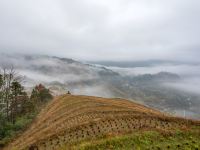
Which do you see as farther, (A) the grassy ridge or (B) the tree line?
(B) the tree line

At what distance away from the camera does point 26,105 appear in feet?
387

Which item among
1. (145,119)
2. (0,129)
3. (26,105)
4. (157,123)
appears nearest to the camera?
(157,123)

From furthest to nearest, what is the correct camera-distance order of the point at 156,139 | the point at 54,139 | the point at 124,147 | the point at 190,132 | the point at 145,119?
the point at 145,119 < the point at 54,139 < the point at 190,132 < the point at 156,139 < the point at 124,147

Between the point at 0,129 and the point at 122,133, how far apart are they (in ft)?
158

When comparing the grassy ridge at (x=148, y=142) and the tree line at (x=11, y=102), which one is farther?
the tree line at (x=11, y=102)

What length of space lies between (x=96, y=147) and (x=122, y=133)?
16.4ft

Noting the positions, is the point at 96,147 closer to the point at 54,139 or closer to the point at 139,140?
the point at 139,140

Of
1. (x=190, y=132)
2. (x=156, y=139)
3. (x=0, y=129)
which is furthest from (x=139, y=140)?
(x=0, y=129)

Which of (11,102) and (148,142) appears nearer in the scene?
(148,142)

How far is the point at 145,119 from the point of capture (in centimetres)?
3928

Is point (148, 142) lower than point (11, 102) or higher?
lower

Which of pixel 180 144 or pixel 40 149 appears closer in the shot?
pixel 180 144

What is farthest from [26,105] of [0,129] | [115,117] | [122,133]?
[122,133]

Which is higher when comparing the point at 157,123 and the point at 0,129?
the point at 157,123
